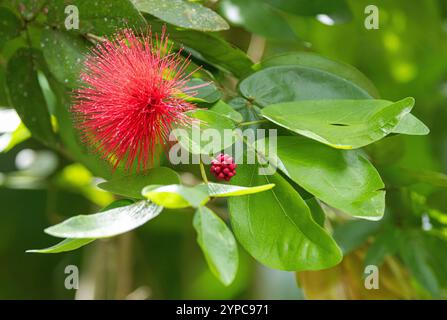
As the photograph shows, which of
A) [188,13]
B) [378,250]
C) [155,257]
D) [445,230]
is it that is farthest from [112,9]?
[155,257]

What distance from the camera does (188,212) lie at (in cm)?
171

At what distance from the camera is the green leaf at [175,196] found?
611mm

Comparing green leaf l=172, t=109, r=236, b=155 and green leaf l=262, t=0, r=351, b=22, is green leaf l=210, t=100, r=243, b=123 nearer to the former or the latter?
green leaf l=172, t=109, r=236, b=155

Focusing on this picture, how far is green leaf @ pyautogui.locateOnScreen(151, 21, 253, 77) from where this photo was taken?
0.88 m

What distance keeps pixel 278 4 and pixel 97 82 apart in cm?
40

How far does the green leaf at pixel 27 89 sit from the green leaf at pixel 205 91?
243 millimetres


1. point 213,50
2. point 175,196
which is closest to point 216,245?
point 175,196

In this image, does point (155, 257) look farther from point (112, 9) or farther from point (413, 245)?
point (112, 9)

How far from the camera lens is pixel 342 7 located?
1.12 meters

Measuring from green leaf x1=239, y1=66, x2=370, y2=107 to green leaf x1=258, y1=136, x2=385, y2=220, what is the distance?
0.09 metres

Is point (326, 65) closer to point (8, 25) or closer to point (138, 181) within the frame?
point (138, 181)

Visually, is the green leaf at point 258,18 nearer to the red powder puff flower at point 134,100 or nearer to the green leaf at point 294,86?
the green leaf at point 294,86

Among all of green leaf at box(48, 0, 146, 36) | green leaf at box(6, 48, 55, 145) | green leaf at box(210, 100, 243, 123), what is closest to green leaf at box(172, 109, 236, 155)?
green leaf at box(210, 100, 243, 123)

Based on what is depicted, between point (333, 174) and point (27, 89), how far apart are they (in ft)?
1.43
